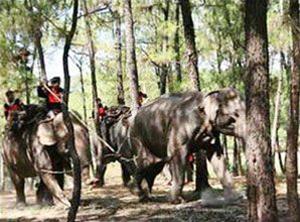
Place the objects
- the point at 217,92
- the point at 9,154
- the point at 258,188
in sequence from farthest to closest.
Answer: the point at 9,154
the point at 217,92
the point at 258,188

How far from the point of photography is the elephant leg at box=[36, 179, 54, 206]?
14945 mm

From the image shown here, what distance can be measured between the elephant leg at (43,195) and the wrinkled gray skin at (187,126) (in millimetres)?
Answer: 2075

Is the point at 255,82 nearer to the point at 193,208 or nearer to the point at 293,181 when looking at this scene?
the point at 293,181

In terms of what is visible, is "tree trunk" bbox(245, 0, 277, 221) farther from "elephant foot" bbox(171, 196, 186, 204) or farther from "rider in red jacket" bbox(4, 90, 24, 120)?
"rider in red jacket" bbox(4, 90, 24, 120)

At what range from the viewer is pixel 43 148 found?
1431cm

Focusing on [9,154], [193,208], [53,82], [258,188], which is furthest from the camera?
[9,154]

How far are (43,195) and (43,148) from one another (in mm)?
1364

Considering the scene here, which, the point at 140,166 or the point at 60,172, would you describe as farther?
the point at 140,166

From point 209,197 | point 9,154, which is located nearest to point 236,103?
point 209,197

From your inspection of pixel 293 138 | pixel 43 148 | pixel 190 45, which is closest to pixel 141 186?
pixel 43 148

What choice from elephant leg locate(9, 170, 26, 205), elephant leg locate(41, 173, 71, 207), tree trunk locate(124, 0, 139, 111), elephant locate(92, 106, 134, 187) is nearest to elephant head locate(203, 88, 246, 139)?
elephant leg locate(41, 173, 71, 207)

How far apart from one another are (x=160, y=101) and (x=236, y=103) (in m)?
1.96

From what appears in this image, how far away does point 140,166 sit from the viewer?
1475cm

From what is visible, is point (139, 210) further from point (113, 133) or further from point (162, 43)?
point (162, 43)
